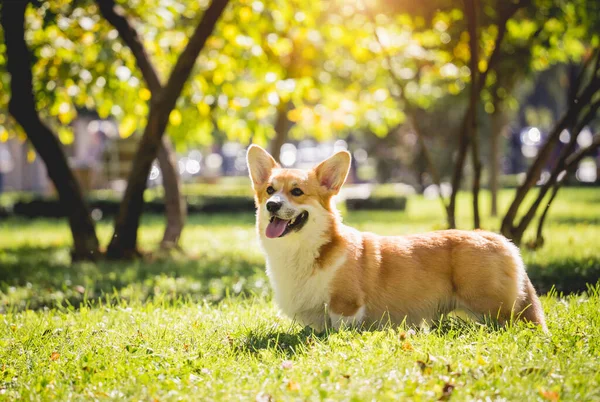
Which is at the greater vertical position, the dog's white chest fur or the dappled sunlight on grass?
the dog's white chest fur

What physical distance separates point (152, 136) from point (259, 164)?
4.19 m

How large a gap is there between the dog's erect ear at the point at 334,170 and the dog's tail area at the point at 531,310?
1.53 metres

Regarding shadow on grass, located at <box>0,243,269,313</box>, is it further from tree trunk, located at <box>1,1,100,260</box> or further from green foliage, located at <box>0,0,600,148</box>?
green foliage, located at <box>0,0,600,148</box>

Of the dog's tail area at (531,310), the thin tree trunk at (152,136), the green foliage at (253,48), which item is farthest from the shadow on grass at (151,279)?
the green foliage at (253,48)

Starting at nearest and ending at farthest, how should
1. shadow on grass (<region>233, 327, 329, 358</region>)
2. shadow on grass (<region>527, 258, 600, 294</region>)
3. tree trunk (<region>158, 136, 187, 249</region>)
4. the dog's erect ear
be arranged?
shadow on grass (<region>233, 327, 329, 358</region>) < the dog's erect ear < shadow on grass (<region>527, 258, 600, 294</region>) < tree trunk (<region>158, 136, 187, 249</region>)

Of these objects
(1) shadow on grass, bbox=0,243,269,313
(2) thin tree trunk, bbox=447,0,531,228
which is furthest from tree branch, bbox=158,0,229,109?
(2) thin tree trunk, bbox=447,0,531,228

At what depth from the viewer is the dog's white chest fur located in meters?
4.61

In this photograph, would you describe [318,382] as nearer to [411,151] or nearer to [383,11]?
[383,11]

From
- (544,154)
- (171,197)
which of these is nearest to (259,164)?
(544,154)

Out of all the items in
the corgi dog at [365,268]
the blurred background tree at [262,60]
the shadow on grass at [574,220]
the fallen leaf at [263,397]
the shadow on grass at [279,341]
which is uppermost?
the blurred background tree at [262,60]

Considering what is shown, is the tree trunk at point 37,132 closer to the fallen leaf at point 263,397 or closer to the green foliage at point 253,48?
the green foliage at point 253,48

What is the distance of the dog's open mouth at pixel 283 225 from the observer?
15.1ft

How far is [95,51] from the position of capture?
10.4 metres

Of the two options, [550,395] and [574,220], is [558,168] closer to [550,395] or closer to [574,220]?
[550,395]
